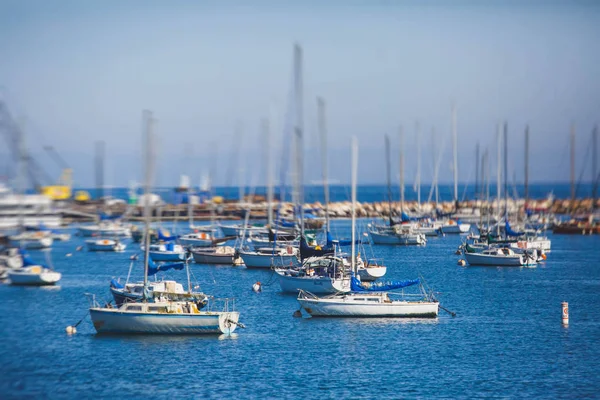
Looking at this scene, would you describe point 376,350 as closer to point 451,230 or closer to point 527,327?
point 527,327

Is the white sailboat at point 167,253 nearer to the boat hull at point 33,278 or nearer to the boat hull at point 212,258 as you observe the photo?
the boat hull at point 212,258

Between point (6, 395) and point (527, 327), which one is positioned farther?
point (527, 327)

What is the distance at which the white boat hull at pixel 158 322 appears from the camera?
4222 centimetres

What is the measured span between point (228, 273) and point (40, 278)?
17445 mm

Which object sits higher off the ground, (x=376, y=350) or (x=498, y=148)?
(x=498, y=148)

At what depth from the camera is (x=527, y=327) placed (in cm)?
4759

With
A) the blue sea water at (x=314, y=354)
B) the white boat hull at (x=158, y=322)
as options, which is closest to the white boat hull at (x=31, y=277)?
the blue sea water at (x=314, y=354)

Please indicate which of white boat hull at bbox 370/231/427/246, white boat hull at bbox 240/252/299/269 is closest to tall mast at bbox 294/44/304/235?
white boat hull at bbox 240/252/299/269

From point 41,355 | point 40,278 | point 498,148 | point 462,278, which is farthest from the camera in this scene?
point 498,148

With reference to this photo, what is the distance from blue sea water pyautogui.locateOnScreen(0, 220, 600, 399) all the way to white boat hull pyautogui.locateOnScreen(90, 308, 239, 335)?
0.51 meters

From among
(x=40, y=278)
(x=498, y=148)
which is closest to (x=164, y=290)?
(x=40, y=278)

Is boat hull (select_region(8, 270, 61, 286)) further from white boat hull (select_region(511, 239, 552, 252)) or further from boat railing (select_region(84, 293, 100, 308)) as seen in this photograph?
white boat hull (select_region(511, 239, 552, 252))

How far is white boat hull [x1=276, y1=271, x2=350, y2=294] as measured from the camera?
5269 cm

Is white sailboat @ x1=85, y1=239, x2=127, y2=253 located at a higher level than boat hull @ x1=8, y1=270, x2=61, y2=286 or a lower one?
lower
